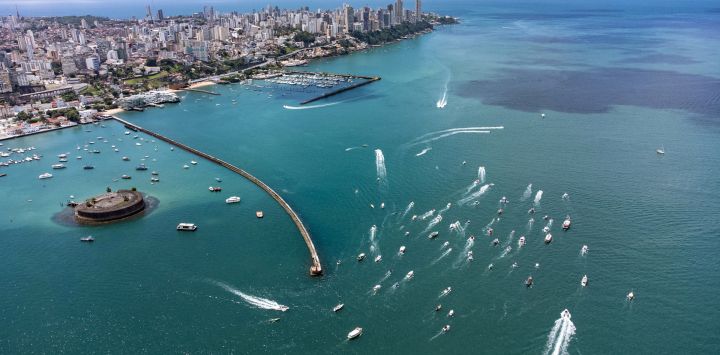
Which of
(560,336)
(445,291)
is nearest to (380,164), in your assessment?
(445,291)

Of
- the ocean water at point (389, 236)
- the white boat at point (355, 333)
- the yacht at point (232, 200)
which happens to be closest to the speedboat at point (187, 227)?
the ocean water at point (389, 236)

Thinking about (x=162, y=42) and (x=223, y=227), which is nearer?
(x=223, y=227)

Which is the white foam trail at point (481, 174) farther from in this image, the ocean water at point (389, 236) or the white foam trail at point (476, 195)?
the white foam trail at point (476, 195)

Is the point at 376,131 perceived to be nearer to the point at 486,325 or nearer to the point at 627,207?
the point at 627,207

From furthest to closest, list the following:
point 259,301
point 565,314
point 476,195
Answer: point 476,195
point 259,301
point 565,314

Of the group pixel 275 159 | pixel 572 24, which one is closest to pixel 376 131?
pixel 275 159

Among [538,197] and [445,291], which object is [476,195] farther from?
[445,291]

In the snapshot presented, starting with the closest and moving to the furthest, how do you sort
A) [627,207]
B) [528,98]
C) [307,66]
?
1. [627,207]
2. [528,98]
3. [307,66]
